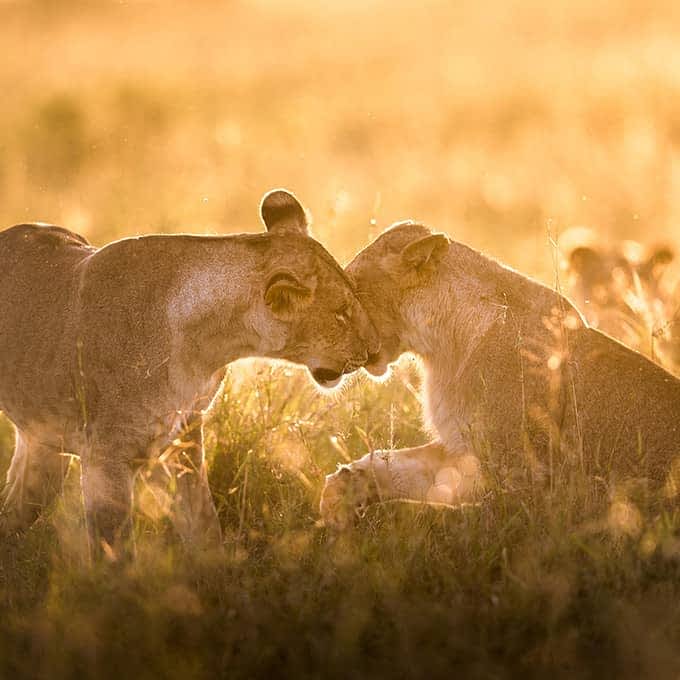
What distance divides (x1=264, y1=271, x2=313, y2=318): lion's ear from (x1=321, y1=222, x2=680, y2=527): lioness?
0.80 meters

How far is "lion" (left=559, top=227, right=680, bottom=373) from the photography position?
25.7ft

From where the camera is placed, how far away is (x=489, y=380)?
627 centimetres

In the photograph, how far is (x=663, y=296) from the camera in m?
8.12

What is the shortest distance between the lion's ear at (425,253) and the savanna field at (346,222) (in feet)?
1.68

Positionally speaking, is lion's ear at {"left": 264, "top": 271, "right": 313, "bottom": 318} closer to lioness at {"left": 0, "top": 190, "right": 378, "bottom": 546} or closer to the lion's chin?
lioness at {"left": 0, "top": 190, "right": 378, "bottom": 546}

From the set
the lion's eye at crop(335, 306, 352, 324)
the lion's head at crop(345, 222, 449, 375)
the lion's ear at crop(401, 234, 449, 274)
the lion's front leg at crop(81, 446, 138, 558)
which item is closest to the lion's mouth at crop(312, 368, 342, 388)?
the lion's eye at crop(335, 306, 352, 324)

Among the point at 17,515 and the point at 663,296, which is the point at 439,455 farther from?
the point at 663,296

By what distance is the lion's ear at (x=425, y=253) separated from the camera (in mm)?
6195

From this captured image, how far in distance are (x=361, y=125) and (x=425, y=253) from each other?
12383mm

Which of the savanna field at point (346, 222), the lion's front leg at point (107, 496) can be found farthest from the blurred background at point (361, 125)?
the lion's front leg at point (107, 496)

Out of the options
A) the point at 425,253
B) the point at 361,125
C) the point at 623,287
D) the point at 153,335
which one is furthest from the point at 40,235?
the point at 361,125

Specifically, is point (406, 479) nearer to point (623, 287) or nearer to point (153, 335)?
point (153, 335)

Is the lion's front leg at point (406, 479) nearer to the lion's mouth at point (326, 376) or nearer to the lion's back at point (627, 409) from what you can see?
the lion's mouth at point (326, 376)

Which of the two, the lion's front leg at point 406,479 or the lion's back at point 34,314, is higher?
the lion's back at point 34,314
